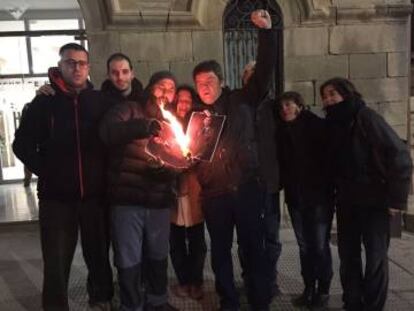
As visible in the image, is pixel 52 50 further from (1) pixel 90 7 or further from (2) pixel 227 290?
(2) pixel 227 290

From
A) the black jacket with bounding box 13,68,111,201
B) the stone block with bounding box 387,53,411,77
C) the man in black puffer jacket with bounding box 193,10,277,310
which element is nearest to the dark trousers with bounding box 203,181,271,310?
the man in black puffer jacket with bounding box 193,10,277,310

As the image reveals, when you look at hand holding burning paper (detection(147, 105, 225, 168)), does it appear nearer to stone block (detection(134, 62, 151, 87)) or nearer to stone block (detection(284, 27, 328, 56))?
stone block (detection(134, 62, 151, 87))

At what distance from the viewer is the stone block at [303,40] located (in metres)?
6.01

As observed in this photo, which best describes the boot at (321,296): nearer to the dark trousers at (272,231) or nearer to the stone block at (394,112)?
the dark trousers at (272,231)

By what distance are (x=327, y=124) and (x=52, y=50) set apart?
24.8 ft

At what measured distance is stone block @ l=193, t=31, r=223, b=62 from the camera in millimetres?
5914

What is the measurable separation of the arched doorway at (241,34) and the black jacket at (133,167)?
10.1ft

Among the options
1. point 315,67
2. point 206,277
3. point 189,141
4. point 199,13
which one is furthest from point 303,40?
point 189,141

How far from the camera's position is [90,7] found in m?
5.74

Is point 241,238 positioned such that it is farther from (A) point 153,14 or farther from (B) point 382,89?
(B) point 382,89

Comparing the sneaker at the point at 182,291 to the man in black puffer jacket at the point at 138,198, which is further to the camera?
the sneaker at the point at 182,291

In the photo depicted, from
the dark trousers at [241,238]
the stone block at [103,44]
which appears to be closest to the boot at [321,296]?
the dark trousers at [241,238]

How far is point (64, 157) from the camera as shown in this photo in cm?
329

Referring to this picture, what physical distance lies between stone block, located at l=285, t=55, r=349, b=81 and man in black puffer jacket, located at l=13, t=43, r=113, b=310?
3.24 metres
